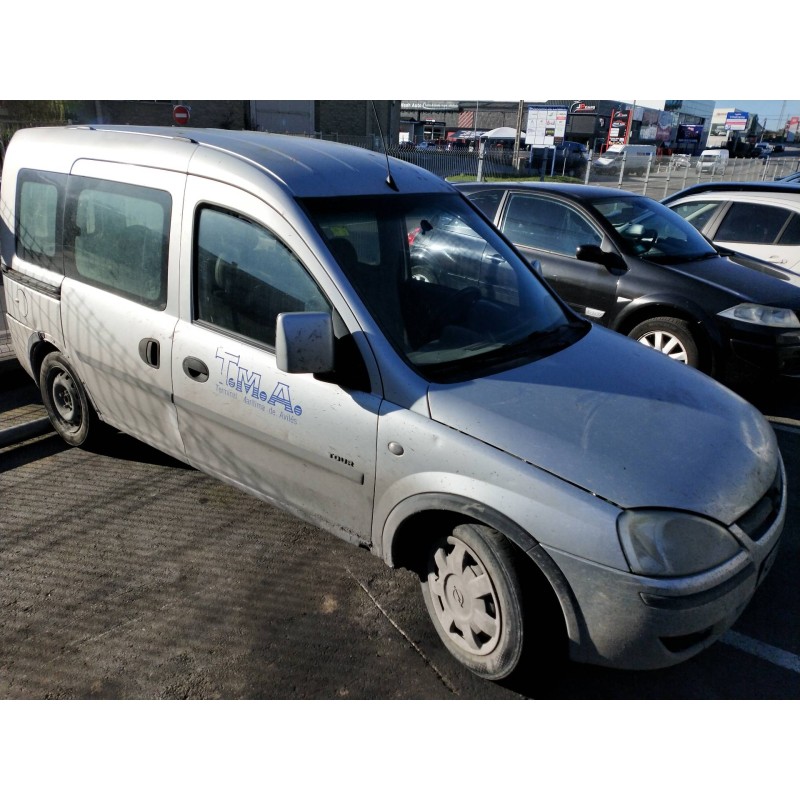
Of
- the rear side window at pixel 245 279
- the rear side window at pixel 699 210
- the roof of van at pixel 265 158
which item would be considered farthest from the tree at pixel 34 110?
the rear side window at pixel 699 210

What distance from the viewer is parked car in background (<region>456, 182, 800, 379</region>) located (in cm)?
501

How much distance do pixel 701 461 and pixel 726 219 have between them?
594cm

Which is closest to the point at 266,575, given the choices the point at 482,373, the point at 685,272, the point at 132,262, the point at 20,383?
the point at 482,373

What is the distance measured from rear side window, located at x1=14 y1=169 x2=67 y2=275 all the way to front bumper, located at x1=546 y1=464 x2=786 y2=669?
3.48 metres

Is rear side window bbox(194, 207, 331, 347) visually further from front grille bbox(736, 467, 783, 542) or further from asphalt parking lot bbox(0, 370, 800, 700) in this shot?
front grille bbox(736, 467, 783, 542)

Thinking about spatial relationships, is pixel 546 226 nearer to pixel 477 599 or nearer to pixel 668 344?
pixel 668 344

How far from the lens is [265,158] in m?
2.93

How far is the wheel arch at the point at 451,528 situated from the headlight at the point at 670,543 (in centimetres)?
27

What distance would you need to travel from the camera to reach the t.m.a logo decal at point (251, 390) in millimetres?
2732

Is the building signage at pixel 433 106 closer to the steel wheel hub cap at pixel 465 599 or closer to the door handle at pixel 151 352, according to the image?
the door handle at pixel 151 352

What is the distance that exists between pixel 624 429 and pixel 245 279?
1.79m

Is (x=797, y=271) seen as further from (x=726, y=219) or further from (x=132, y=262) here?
(x=132, y=262)

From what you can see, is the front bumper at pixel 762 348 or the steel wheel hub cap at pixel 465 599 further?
the front bumper at pixel 762 348

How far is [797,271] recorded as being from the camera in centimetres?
663
